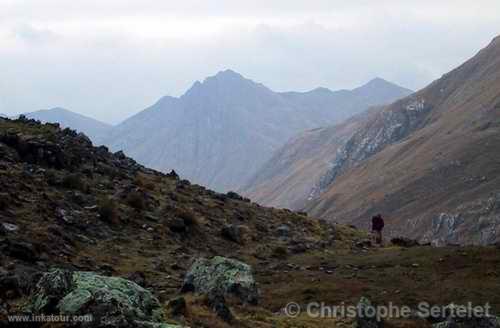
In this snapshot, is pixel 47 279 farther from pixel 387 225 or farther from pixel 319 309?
pixel 387 225

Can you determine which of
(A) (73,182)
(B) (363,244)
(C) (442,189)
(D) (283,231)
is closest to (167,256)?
(A) (73,182)

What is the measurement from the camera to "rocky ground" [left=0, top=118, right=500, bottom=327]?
49.6 feet

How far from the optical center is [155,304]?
49.5ft

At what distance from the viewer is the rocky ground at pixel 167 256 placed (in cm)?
1512

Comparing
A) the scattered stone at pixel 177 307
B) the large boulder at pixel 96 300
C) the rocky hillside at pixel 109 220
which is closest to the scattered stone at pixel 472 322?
the scattered stone at pixel 177 307

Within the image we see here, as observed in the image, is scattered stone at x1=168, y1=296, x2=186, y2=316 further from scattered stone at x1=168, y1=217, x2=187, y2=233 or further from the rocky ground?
scattered stone at x1=168, y1=217, x2=187, y2=233

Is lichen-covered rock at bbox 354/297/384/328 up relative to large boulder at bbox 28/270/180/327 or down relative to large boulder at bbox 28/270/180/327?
down

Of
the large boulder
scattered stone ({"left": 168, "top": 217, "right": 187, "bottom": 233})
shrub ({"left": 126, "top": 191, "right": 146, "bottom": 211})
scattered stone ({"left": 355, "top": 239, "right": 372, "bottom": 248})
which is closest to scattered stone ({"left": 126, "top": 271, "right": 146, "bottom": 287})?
the large boulder

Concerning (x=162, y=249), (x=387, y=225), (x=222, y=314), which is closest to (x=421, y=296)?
(x=222, y=314)

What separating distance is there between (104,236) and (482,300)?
1734 cm

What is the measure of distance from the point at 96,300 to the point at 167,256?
56.3 ft

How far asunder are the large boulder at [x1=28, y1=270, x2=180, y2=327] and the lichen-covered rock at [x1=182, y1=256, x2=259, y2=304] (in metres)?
5.83

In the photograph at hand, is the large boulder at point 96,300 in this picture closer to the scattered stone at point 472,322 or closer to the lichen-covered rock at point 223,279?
the lichen-covered rock at point 223,279

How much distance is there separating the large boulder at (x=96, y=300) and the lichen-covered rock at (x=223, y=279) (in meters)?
5.83
